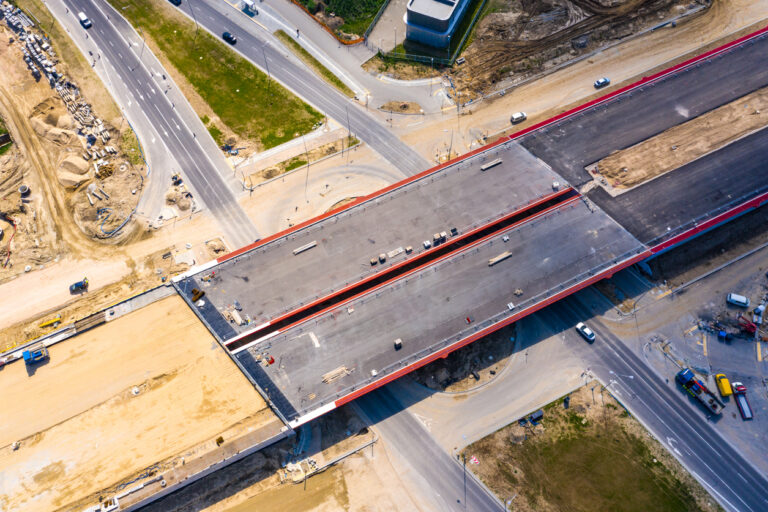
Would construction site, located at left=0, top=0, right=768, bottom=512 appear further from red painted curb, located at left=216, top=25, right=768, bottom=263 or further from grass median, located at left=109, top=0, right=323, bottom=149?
grass median, located at left=109, top=0, right=323, bottom=149

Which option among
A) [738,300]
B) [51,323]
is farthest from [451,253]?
[51,323]

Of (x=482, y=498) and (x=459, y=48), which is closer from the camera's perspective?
(x=482, y=498)

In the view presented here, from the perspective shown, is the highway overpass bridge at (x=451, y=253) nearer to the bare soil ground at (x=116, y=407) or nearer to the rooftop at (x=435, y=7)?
the bare soil ground at (x=116, y=407)

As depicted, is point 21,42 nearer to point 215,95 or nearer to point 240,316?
point 215,95

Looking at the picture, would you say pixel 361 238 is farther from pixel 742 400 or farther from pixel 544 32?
pixel 544 32

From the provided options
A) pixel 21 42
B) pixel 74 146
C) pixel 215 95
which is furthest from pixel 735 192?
pixel 21 42

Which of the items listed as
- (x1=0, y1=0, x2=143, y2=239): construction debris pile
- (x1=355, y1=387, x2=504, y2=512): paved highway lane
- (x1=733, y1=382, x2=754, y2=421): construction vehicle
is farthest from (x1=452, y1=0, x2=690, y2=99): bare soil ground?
(x1=0, y1=0, x2=143, y2=239): construction debris pile
